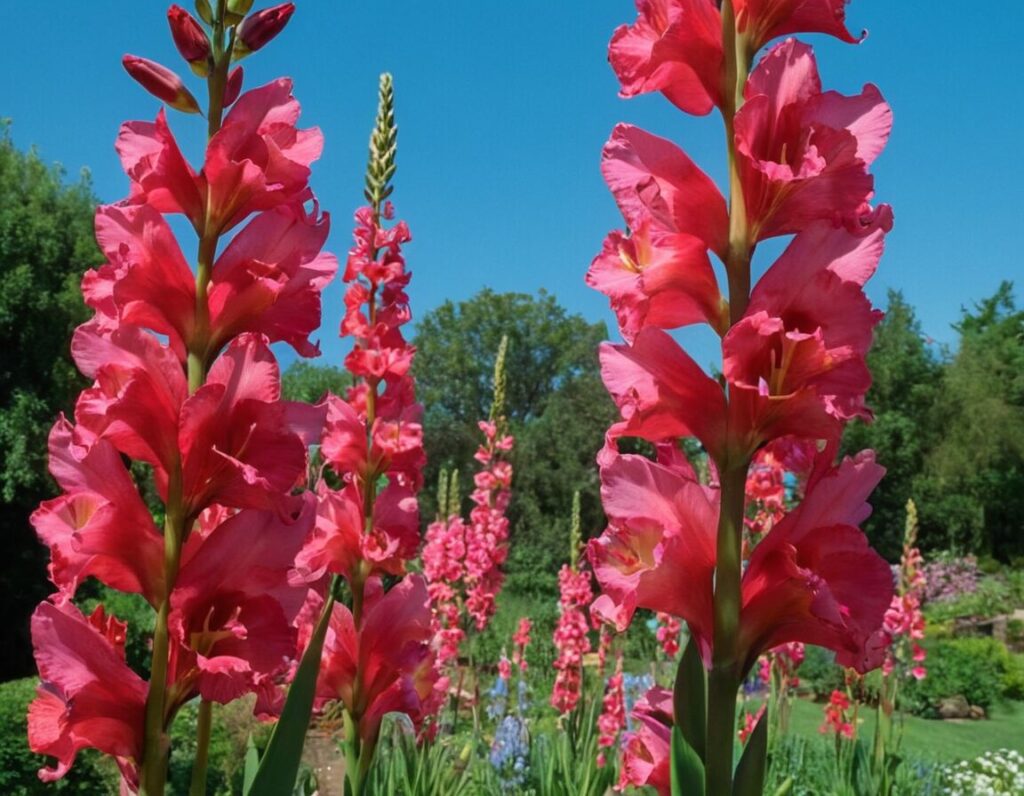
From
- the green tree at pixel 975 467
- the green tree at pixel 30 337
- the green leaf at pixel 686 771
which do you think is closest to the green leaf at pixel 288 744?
the green leaf at pixel 686 771

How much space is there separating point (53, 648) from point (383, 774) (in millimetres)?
3461

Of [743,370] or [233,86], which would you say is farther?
[233,86]

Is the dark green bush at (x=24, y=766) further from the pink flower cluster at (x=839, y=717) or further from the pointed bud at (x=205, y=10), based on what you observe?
the pointed bud at (x=205, y=10)

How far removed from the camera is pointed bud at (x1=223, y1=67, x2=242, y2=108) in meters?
1.39

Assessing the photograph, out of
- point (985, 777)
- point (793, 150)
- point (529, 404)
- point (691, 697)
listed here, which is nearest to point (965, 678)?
point (985, 777)

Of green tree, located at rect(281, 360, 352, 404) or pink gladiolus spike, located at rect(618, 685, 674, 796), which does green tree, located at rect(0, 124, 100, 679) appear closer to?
green tree, located at rect(281, 360, 352, 404)

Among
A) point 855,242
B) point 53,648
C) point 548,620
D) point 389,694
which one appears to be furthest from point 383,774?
point 548,620

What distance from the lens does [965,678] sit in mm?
14047

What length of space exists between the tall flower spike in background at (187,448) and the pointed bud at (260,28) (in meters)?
0.01

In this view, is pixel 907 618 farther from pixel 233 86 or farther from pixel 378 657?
pixel 233 86

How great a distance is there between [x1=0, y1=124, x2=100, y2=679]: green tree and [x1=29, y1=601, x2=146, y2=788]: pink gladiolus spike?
16.4 meters

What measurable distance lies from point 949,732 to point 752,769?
13204 millimetres

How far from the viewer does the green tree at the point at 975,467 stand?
31156 mm

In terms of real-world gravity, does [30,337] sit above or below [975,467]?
below
